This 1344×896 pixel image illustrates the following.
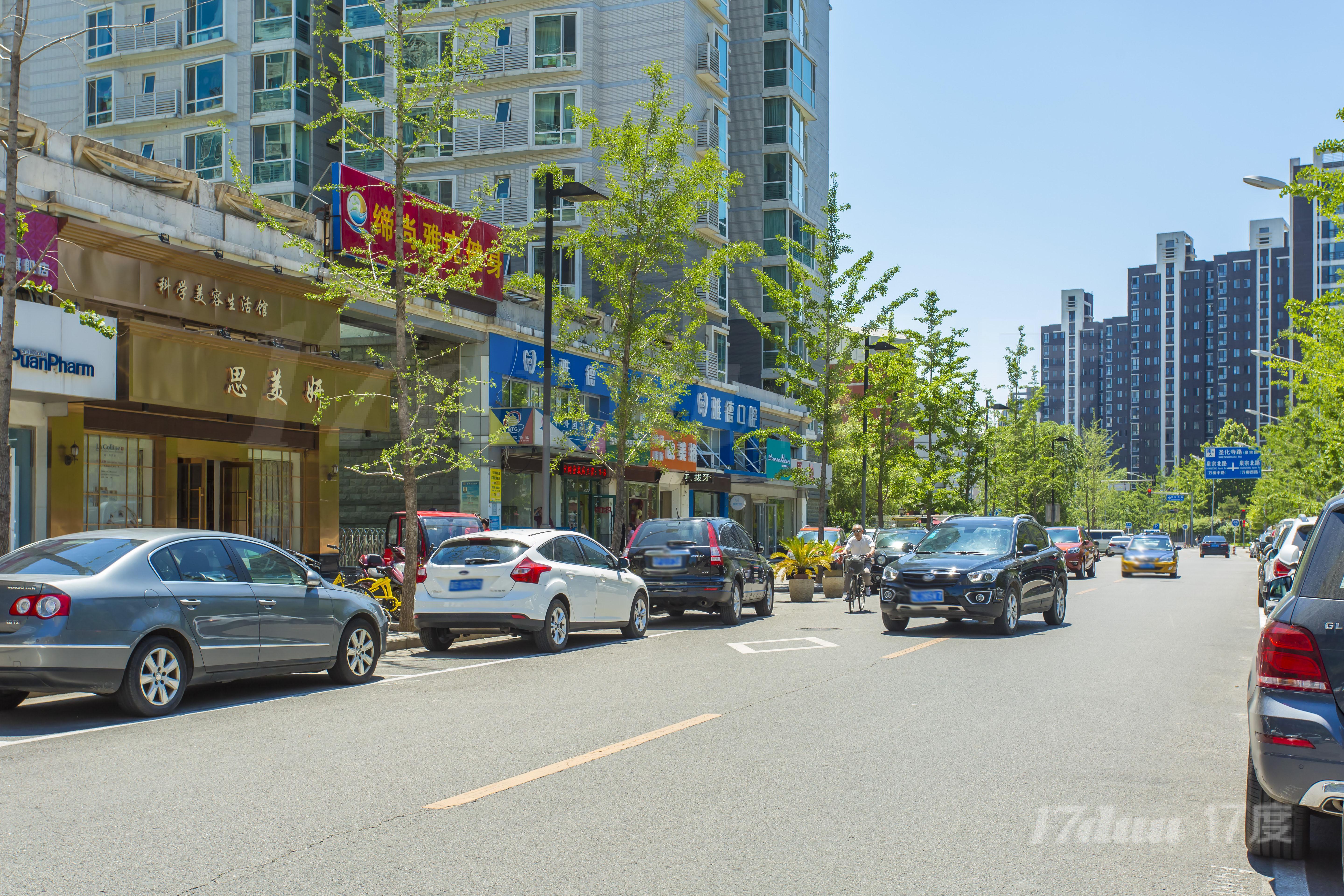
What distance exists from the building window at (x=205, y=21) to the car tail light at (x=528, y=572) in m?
33.8

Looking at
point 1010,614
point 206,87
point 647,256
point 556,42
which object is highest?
point 556,42

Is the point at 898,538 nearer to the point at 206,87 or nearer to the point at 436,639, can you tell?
the point at 436,639

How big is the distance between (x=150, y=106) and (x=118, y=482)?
26981mm

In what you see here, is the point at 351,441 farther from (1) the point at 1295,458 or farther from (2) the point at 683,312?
(1) the point at 1295,458

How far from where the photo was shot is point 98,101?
4309cm

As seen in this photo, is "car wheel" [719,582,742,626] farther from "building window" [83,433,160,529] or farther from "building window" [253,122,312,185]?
"building window" [253,122,312,185]

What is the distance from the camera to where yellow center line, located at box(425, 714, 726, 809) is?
21.0 ft

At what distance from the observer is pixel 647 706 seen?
32.5 ft

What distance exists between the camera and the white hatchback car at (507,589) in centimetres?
1434

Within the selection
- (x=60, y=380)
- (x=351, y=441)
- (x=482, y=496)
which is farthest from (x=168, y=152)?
(x=60, y=380)

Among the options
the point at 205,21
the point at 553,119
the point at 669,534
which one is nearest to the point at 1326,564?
the point at 669,534

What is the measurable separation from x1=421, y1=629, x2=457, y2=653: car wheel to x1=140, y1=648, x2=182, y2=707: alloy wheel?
537 centimetres

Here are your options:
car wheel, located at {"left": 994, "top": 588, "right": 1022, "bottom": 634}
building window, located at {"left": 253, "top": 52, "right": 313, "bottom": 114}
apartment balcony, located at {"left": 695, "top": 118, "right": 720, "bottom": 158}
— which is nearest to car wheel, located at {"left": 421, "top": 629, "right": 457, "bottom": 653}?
car wheel, located at {"left": 994, "top": 588, "right": 1022, "bottom": 634}

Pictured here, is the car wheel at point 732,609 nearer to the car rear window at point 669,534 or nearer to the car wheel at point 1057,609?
the car rear window at point 669,534
